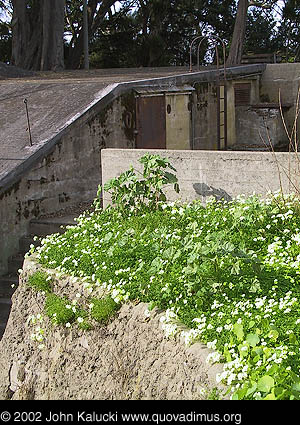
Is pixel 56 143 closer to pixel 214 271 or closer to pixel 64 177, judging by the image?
pixel 64 177

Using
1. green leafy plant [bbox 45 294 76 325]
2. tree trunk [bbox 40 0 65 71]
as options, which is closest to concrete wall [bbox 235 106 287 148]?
tree trunk [bbox 40 0 65 71]

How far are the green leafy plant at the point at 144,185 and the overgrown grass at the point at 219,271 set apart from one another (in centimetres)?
22

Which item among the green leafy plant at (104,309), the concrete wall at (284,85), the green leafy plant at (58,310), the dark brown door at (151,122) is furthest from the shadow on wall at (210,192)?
the concrete wall at (284,85)

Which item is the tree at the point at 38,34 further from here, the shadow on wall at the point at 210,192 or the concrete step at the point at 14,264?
the shadow on wall at the point at 210,192

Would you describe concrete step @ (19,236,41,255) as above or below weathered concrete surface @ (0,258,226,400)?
above

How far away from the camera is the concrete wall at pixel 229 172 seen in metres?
8.32

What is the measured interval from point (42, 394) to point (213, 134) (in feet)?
33.3

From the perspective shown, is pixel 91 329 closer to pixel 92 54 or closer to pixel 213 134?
pixel 213 134

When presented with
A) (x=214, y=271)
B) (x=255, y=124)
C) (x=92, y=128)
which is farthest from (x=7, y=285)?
(x=255, y=124)

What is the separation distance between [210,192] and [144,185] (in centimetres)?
83

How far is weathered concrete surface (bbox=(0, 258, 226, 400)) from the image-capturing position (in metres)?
5.54

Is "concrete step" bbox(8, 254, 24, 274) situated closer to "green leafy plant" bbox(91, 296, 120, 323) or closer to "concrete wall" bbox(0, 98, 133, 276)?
"concrete wall" bbox(0, 98, 133, 276)

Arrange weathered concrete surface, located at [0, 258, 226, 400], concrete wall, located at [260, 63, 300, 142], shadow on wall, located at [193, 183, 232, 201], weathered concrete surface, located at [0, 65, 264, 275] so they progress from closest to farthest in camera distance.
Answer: weathered concrete surface, located at [0, 258, 226, 400] < shadow on wall, located at [193, 183, 232, 201] < weathered concrete surface, located at [0, 65, 264, 275] < concrete wall, located at [260, 63, 300, 142]

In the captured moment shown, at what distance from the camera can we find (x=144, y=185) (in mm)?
8844
